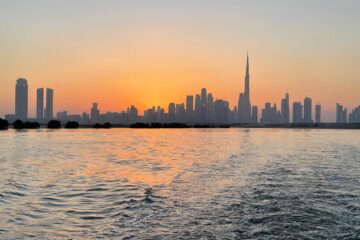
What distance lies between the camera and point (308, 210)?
15023mm

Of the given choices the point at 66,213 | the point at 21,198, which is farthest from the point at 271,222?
the point at 21,198

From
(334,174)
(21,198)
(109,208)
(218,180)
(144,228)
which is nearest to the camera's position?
(144,228)

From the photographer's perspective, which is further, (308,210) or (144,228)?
(308,210)

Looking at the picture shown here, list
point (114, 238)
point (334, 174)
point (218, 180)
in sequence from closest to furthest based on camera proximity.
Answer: point (114, 238)
point (218, 180)
point (334, 174)

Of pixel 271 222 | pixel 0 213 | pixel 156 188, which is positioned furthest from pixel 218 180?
pixel 0 213

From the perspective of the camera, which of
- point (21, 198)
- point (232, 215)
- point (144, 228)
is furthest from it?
point (21, 198)

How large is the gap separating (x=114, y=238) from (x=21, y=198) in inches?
332

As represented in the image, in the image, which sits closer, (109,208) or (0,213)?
(0,213)

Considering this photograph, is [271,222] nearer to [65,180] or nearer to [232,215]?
[232,215]

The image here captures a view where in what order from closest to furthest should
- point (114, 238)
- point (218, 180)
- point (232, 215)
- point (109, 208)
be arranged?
1. point (114, 238)
2. point (232, 215)
3. point (109, 208)
4. point (218, 180)

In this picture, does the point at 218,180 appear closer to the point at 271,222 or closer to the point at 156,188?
the point at 156,188

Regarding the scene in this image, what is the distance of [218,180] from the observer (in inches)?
929

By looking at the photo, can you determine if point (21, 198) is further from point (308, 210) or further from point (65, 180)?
point (308, 210)

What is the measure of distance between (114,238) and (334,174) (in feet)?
64.1
